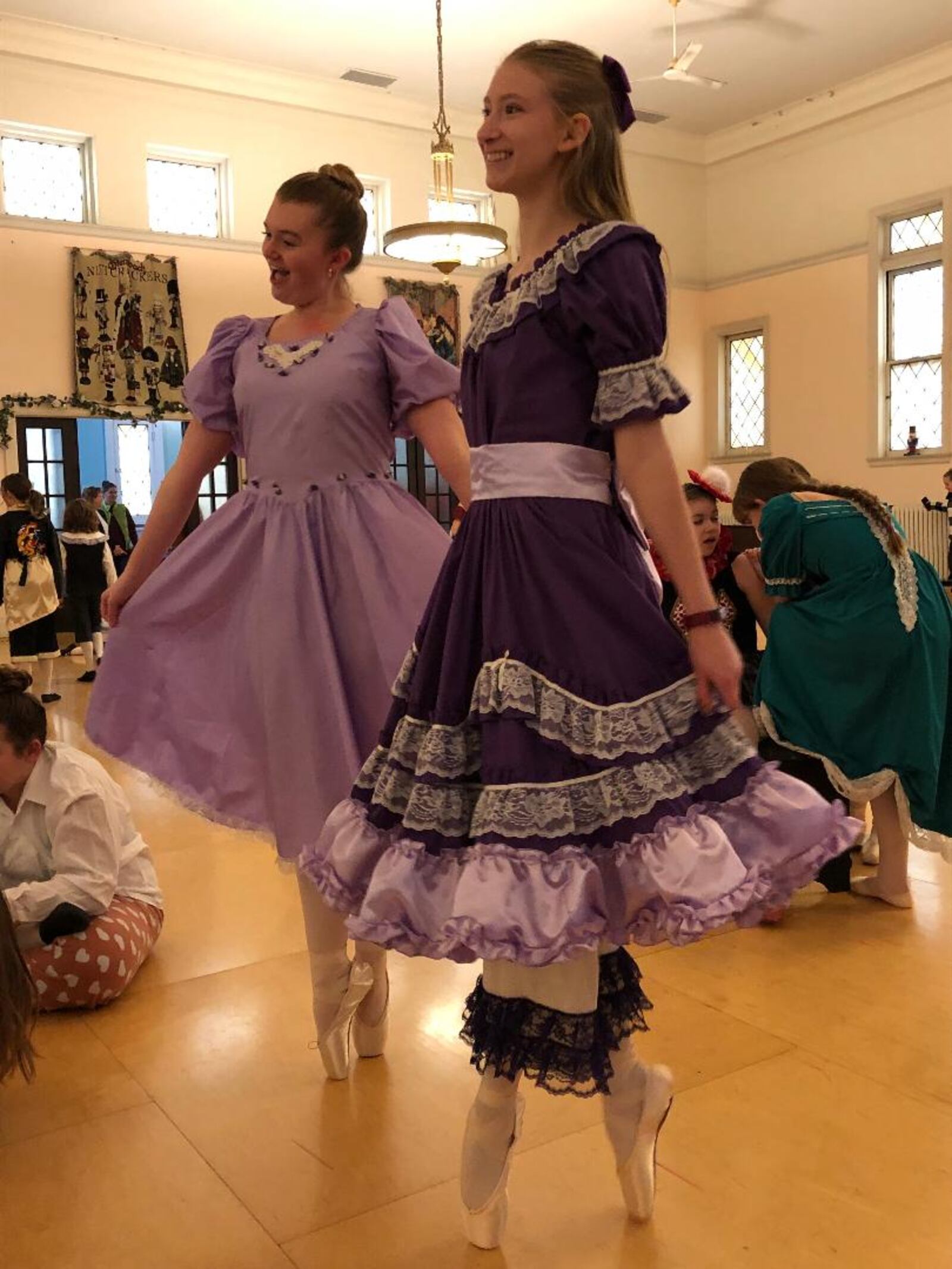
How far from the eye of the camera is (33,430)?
35.7 feet

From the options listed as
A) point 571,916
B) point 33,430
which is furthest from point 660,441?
point 33,430

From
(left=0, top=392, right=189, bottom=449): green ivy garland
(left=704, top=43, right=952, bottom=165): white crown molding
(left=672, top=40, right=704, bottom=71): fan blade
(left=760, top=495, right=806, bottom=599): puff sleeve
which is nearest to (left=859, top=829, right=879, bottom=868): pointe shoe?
(left=760, top=495, right=806, bottom=599): puff sleeve

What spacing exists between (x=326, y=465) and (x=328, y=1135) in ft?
3.69

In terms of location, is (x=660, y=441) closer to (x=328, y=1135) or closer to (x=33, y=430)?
(x=328, y=1135)

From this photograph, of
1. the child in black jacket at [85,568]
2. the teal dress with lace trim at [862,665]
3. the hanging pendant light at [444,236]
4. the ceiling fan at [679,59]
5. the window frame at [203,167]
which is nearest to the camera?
the teal dress with lace trim at [862,665]

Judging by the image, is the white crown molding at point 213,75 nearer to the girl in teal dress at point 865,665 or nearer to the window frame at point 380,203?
the window frame at point 380,203

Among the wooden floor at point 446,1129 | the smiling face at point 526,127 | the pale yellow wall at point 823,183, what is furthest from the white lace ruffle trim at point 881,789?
the pale yellow wall at point 823,183

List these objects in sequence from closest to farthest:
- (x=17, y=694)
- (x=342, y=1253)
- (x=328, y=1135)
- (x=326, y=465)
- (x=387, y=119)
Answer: (x=342, y=1253) → (x=328, y=1135) → (x=326, y=465) → (x=17, y=694) → (x=387, y=119)

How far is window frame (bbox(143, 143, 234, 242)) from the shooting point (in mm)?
11164

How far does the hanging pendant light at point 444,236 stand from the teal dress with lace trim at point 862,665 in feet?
13.0

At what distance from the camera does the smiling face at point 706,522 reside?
350 cm

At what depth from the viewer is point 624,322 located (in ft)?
4.74

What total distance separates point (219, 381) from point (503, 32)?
9.72 metres

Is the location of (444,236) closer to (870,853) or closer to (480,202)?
(870,853)
